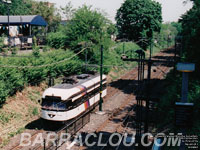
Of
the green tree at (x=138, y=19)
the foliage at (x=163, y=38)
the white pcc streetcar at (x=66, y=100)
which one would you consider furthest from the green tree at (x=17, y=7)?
the white pcc streetcar at (x=66, y=100)

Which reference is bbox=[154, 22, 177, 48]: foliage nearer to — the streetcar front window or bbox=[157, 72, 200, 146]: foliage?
bbox=[157, 72, 200, 146]: foliage

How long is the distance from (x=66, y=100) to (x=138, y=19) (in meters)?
44.5

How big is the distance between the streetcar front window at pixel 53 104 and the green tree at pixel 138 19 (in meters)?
42.1

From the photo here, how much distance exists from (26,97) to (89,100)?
6.13 metres

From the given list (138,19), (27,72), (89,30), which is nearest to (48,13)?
(138,19)

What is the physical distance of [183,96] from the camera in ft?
27.1

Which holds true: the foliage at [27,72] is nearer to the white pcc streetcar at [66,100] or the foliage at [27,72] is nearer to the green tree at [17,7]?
the white pcc streetcar at [66,100]

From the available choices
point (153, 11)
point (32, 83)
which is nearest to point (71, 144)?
point (32, 83)

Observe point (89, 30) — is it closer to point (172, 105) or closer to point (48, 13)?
point (172, 105)

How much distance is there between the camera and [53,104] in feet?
58.0

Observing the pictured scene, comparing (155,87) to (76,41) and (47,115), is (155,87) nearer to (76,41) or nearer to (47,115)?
(76,41)

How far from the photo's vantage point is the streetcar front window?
17.5 m

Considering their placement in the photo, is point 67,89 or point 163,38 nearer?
point 67,89

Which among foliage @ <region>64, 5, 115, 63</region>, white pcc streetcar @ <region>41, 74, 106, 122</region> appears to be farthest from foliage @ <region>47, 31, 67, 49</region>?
white pcc streetcar @ <region>41, 74, 106, 122</region>
